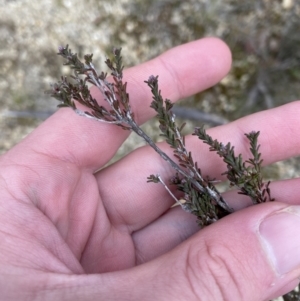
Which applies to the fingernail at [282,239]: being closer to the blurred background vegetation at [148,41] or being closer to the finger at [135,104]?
the finger at [135,104]

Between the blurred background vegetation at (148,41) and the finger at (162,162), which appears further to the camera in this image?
the blurred background vegetation at (148,41)

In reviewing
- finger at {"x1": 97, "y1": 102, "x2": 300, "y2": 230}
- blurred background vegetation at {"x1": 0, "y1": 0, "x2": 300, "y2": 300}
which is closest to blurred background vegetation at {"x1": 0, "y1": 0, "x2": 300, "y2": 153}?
blurred background vegetation at {"x1": 0, "y1": 0, "x2": 300, "y2": 300}

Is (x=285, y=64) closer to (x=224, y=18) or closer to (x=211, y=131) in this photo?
(x=224, y=18)

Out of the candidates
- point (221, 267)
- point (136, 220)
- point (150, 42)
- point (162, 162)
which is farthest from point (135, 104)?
point (150, 42)

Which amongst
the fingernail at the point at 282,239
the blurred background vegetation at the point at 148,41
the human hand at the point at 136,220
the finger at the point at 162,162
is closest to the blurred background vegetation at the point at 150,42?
the blurred background vegetation at the point at 148,41

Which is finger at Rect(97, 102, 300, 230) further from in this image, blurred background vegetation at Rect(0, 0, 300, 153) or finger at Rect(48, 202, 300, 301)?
blurred background vegetation at Rect(0, 0, 300, 153)

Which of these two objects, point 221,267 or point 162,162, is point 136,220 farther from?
point 221,267
